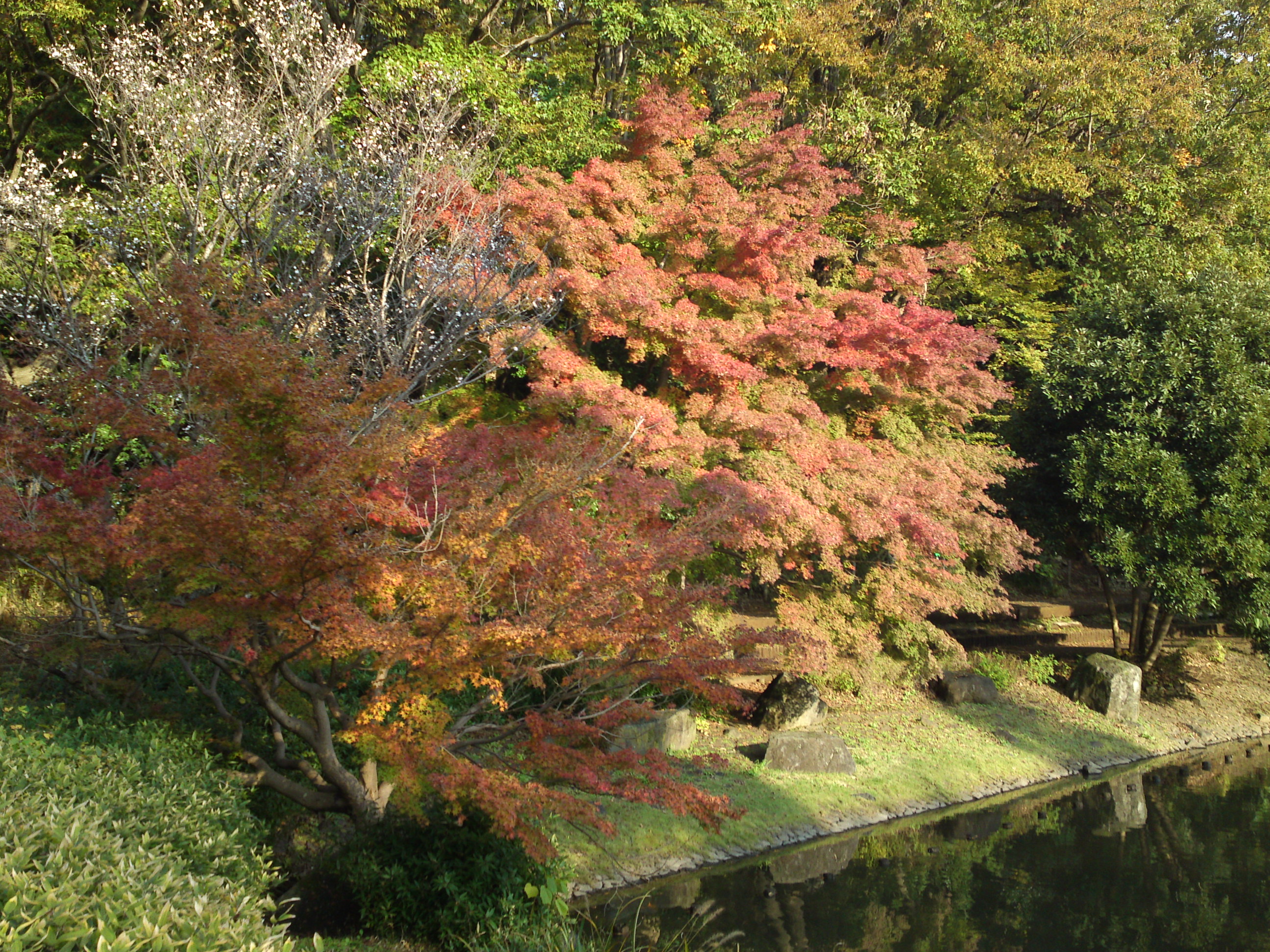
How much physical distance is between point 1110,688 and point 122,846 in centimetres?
1406

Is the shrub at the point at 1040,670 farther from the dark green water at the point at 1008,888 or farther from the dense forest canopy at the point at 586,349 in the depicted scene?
the dark green water at the point at 1008,888

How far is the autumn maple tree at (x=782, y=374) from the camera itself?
388 inches

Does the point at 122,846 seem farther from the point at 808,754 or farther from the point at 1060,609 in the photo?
the point at 1060,609

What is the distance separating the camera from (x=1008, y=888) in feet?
27.9

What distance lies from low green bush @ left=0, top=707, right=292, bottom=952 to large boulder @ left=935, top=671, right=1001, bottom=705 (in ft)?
34.6

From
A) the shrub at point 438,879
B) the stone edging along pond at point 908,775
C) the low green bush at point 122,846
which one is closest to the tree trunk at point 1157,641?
the stone edging along pond at point 908,775

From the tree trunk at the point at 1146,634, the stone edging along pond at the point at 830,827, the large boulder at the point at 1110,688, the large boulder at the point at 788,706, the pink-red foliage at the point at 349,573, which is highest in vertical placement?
the pink-red foliage at the point at 349,573

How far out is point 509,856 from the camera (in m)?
5.86

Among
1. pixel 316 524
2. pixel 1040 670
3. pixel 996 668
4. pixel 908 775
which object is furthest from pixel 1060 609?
pixel 316 524

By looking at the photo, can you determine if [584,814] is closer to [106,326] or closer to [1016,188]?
[106,326]

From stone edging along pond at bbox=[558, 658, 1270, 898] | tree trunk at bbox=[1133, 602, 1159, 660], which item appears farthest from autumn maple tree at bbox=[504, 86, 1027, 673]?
tree trunk at bbox=[1133, 602, 1159, 660]

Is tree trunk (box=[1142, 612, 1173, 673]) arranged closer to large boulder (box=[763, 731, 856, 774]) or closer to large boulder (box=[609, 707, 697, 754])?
large boulder (box=[763, 731, 856, 774])

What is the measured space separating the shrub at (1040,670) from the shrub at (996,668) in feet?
0.97

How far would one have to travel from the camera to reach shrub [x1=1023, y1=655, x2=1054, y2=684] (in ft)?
49.6
